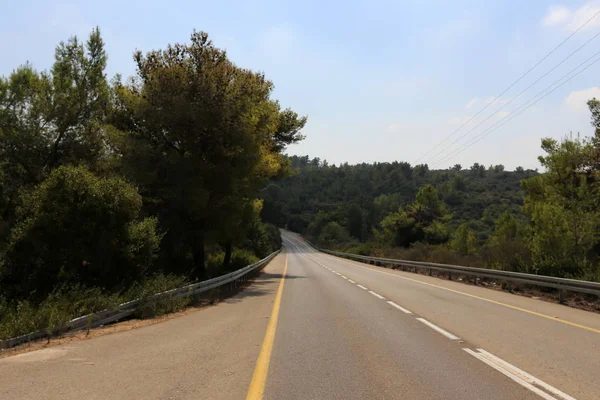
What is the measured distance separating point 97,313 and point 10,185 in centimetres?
1941

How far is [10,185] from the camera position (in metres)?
25.6

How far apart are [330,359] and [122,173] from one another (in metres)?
17.3

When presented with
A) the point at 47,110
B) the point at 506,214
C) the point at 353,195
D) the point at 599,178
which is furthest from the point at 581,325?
the point at 353,195

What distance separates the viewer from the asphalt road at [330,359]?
18.0 feet

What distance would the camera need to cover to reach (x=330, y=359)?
6.98 m

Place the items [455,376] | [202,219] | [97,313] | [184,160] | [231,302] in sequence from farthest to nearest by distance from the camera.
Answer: [202,219] → [184,160] → [231,302] → [97,313] → [455,376]

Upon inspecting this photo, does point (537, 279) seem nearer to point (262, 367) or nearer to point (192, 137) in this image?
point (262, 367)

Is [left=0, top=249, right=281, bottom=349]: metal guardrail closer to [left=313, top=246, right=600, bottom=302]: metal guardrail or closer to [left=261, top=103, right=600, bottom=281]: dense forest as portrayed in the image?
[left=313, top=246, right=600, bottom=302]: metal guardrail

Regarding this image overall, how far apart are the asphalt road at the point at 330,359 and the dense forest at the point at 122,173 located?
3.01 meters

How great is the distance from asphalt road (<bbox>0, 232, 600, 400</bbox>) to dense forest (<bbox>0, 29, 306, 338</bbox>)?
3.01 meters

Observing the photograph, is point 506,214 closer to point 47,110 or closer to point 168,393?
point 47,110

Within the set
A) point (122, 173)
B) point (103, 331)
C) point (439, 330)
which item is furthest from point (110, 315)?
point (122, 173)

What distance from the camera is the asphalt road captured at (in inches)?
216

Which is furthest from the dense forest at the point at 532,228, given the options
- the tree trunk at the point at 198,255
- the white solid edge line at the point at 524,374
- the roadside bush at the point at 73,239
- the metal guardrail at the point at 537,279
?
the roadside bush at the point at 73,239
